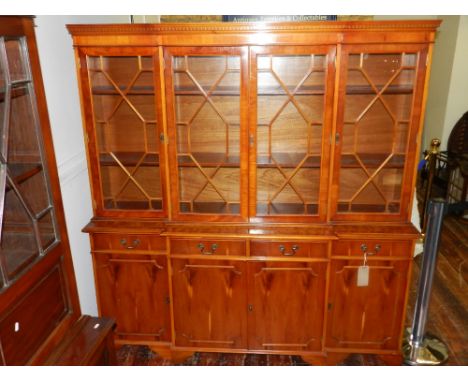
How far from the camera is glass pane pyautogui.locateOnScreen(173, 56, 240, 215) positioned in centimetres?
221

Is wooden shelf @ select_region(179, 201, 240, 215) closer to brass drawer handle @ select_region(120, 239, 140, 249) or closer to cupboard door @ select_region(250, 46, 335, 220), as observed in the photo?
cupboard door @ select_region(250, 46, 335, 220)

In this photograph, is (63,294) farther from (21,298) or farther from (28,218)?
(28,218)

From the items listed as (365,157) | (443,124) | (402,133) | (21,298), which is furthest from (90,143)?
(443,124)

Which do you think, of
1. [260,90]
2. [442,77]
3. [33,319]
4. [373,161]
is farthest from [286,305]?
[442,77]

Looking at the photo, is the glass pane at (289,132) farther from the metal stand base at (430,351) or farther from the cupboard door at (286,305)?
the metal stand base at (430,351)

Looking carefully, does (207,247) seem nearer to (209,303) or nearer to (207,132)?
(209,303)

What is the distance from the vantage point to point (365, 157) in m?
2.33

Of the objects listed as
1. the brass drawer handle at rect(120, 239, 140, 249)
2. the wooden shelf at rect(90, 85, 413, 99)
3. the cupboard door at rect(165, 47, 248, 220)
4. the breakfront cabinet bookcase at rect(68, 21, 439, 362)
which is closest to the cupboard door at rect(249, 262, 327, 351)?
the breakfront cabinet bookcase at rect(68, 21, 439, 362)

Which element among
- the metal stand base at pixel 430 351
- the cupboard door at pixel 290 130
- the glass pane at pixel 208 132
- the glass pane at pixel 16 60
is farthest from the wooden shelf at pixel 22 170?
the metal stand base at pixel 430 351

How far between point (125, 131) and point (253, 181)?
0.83 meters

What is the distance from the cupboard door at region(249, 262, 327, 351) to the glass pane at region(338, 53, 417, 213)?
1.47 ft

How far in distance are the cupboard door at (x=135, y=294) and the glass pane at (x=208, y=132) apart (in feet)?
1.43

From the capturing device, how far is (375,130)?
2.36 metres

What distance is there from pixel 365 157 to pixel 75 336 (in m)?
1.75
